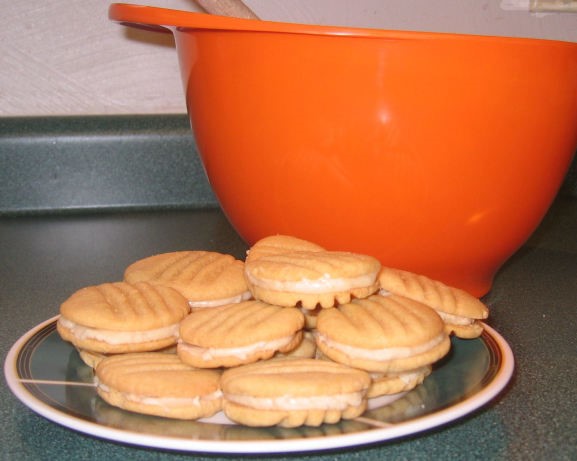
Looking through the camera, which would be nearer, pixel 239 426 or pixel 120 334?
pixel 239 426

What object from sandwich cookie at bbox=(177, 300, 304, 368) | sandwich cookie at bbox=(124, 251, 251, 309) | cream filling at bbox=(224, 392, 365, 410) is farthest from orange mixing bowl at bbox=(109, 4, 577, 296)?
cream filling at bbox=(224, 392, 365, 410)

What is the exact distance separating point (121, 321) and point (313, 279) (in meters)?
0.18

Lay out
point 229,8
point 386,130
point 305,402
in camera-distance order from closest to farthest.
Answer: point 305,402, point 386,130, point 229,8

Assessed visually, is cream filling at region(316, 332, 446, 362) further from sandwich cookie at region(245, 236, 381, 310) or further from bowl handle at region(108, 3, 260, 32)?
bowl handle at region(108, 3, 260, 32)

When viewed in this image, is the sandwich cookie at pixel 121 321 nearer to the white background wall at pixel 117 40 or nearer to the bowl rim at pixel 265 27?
the bowl rim at pixel 265 27

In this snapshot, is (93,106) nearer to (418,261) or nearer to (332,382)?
(418,261)

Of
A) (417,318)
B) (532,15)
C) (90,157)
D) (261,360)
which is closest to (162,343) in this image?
(261,360)

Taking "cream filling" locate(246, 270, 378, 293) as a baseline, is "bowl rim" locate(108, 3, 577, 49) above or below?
above

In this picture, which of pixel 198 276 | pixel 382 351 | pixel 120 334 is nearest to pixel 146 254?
pixel 198 276

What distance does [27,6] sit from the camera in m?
1.42

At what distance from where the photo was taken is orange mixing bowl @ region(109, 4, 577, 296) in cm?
76

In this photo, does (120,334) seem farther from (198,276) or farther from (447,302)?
(447,302)

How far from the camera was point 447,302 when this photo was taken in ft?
2.40

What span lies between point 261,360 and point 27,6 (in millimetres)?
1081
